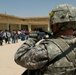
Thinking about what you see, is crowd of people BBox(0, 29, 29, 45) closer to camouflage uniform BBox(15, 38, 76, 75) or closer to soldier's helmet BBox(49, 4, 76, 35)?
soldier's helmet BBox(49, 4, 76, 35)

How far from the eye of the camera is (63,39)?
234 centimetres

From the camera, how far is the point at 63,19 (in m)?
2.41

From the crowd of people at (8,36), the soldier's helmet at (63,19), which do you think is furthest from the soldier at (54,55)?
the crowd of people at (8,36)

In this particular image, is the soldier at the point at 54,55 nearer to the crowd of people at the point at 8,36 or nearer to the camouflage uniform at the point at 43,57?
the camouflage uniform at the point at 43,57

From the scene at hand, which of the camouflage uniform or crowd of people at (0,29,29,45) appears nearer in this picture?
the camouflage uniform

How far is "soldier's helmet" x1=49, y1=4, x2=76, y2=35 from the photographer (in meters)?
2.39

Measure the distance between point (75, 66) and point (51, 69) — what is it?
0.76 feet

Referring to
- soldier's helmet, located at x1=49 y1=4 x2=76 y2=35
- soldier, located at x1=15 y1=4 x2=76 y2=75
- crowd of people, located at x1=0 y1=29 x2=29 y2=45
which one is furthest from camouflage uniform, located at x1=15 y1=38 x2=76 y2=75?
crowd of people, located at x1=0 y1=29 x2=29 y2=45

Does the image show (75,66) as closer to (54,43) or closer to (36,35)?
(54,43)

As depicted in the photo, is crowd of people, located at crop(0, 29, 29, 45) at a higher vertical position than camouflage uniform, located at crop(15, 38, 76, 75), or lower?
lower

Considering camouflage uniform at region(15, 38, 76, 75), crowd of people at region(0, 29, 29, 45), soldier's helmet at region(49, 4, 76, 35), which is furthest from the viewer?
crowd of people at region(0, 29, 29, 45)

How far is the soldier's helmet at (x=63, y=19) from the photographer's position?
2389 millimetres

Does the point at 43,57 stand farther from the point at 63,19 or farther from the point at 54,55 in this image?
the point at 63,19

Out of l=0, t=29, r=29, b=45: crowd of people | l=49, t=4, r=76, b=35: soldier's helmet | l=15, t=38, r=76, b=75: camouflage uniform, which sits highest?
l=49, t=4, r=76, b=35: soldier's helmet
